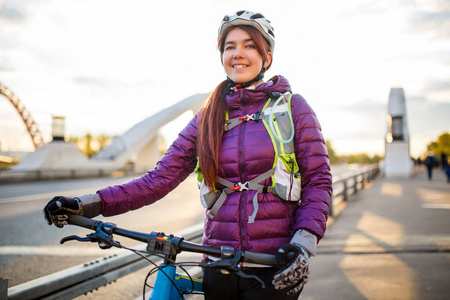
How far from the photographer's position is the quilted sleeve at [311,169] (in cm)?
167

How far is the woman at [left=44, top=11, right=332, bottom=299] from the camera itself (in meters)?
1.73

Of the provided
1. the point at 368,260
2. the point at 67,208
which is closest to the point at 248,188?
the point at 67,208

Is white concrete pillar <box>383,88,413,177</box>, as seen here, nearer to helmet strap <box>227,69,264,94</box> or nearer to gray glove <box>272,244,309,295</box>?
helmet strap <box>227,69,264,94</box>

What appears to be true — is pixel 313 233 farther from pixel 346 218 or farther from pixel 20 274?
pixel 346 218

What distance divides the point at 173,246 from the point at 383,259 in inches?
175

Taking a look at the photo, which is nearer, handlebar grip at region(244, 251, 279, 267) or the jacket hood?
handlebar grip at region(244, 251, 279, 267)

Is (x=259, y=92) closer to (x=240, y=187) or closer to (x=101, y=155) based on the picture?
(x=240, y=187)

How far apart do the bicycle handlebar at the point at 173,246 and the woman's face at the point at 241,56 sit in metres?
1.00

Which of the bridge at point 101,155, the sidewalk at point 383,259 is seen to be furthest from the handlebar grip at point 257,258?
the bridge at point 101,155

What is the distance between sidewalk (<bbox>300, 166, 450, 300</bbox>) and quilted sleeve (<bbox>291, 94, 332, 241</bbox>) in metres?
2.48

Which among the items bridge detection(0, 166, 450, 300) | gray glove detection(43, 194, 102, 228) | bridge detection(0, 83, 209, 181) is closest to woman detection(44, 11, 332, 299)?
gray glove detection(43, 194, 102, 228)

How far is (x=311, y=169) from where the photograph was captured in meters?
1.78

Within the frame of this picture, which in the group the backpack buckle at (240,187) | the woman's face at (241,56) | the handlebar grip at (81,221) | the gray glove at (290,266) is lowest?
the gray glove at (290,266)

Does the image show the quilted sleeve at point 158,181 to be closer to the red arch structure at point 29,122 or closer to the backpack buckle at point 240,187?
the backpack buckle at point 240,187
